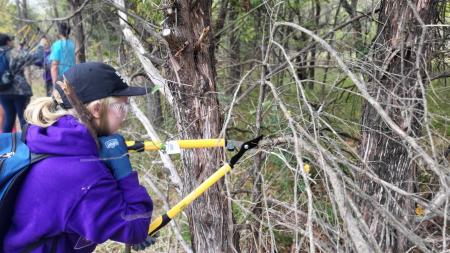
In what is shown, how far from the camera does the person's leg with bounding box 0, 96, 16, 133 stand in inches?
213

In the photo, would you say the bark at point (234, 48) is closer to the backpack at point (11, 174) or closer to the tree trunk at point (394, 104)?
the tree trunk at point (394, 104)

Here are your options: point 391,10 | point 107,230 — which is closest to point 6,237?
point 107,230

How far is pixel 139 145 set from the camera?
79.7 inches

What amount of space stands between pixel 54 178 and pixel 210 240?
3.62ft

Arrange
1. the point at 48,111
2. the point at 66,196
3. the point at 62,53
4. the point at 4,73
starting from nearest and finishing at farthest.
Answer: the point at 66,196 → the point at 48,111 → the point at 4,73 → the point at 62,53

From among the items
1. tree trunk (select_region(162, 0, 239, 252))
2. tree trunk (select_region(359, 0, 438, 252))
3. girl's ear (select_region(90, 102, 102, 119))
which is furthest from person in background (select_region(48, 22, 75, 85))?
tree trunk (select_region(359, 0, 438, 252))

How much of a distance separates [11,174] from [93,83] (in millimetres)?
455

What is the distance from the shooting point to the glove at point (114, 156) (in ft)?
5.31

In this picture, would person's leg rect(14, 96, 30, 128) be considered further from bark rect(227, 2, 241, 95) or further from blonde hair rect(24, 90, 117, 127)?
blonde hair rect(24, 90, 117, 127)

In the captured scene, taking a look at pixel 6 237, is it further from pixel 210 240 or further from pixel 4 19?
pixel 4 19

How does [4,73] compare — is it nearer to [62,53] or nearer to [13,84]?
[13,84]

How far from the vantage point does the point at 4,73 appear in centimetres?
517

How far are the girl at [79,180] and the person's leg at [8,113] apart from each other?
4.30 metres

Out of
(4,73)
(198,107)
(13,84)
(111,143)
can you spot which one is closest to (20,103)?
(13,84)
